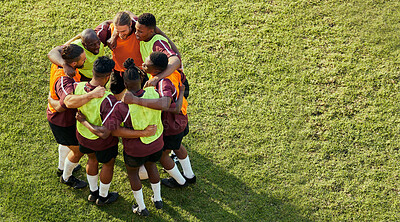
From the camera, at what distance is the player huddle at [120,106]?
4547 mm

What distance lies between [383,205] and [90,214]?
12.5 feet

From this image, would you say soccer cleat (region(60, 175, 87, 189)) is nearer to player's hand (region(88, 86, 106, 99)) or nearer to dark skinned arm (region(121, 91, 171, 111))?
player's hand (region(88, 86, 106, 99))

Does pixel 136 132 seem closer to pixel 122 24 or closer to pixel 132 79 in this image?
pixel 132 79

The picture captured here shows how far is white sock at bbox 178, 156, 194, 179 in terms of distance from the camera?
18.6 feet

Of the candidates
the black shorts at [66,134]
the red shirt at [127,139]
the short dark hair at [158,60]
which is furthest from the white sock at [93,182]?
the short dark hair at [158,60]

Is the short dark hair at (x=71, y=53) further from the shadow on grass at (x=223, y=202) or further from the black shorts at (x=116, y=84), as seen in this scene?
the shadow on grass at (x=223, y=202)

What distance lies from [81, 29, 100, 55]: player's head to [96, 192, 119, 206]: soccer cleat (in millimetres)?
1912

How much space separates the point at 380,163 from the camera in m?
6.03

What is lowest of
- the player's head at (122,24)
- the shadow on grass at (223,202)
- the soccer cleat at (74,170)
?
the shadow on grass at (223,202)

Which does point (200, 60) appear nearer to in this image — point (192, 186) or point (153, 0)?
point (153, 0)

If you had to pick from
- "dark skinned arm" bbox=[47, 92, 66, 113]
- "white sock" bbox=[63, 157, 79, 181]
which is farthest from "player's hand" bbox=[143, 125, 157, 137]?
"white sock" bbox=[63, 157, 79, 181]

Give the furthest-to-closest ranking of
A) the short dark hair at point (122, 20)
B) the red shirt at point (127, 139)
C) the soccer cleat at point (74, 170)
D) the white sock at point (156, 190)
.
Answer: the soccer cleat at point (74, 170) → the white sock at point (156, 190) → the short dark hair at point (122, 20) → the red shirt at point (127, 139)

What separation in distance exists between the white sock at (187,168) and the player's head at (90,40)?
1841 millimetres

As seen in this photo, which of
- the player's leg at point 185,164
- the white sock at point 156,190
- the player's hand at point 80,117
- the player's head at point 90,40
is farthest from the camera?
the player's leg at point 185,164
